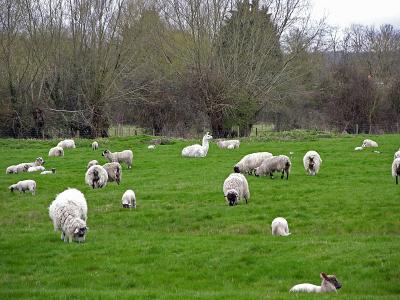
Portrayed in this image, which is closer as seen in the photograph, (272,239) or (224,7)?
(272,239)

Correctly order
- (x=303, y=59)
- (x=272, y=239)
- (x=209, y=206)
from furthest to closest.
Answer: (x=303, y=59)
(x=209, y=206)
(x=272, y=239)

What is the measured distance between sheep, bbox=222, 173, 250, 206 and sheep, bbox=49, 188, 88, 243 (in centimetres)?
587

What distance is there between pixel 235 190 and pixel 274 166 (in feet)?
21.0

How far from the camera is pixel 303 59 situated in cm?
6531

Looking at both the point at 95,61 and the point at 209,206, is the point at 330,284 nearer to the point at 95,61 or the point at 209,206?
the point at 209,206

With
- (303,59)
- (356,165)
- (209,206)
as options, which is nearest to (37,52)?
(303,59)

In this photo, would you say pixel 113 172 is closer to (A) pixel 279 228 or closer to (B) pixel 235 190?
(B) pixel 235 190

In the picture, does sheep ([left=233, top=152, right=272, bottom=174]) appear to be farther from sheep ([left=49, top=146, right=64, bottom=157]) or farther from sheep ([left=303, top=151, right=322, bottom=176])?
sheep ([left=49, top=146, right=64, bottom=157])

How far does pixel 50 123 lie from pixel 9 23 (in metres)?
9.66

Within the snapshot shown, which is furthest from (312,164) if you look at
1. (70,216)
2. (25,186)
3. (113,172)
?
(70,216)

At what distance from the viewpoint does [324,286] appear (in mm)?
11094

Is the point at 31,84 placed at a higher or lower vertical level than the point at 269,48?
lower

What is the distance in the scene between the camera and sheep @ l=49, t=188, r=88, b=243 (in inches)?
631

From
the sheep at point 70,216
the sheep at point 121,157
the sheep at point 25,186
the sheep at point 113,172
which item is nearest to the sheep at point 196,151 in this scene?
the sheep at point 121,157
